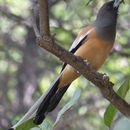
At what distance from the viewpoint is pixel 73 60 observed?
187 cm

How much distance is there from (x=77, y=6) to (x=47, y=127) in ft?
8.60

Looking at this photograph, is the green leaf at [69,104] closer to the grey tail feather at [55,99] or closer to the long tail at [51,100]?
the long tail at [51,100]

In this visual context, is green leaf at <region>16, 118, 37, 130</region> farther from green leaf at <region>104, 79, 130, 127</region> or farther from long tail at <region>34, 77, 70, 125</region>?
long tail at <region>34, 77, 70, 125</region>

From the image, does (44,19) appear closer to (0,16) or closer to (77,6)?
(77,6)

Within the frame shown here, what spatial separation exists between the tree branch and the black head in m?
1.59

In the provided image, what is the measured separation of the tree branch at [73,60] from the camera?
169 cm

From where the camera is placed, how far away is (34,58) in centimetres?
641

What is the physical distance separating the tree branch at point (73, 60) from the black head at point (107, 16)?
1592 millimetres

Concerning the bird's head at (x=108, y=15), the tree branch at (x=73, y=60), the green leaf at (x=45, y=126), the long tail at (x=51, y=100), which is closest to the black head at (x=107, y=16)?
the bird's head at (x=108, y=15)

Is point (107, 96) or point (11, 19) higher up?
point (107, 96)

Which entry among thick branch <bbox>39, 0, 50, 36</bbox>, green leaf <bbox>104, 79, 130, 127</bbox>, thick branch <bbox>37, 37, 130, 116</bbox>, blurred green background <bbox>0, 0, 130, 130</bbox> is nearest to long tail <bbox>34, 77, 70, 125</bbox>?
thick branch <bbox>37, 37, 130, 116</bbox>

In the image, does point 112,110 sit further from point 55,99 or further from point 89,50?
point 89,50

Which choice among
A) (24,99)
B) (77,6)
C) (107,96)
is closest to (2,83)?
(24,99)

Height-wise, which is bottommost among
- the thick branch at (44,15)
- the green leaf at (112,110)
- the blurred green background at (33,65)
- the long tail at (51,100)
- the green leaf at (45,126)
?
the blurred green background at (33,65)
